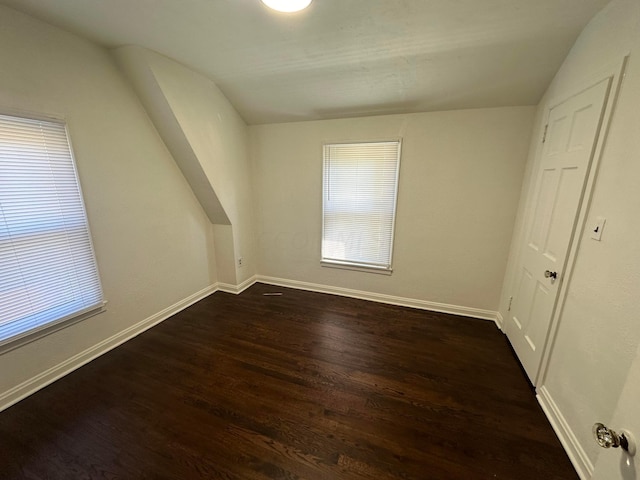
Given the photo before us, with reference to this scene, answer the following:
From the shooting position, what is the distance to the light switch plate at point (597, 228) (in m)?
1.28

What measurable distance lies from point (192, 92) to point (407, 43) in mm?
1868

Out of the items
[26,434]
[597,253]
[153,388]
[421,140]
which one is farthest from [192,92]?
[597,253]

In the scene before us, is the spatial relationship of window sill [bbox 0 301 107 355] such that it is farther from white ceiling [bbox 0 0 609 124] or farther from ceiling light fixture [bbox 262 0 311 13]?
ceiling light fixture [bbox 262 0 311 13]

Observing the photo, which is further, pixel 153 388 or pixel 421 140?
pixel 421 140

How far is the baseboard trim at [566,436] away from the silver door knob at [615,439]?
0.81m

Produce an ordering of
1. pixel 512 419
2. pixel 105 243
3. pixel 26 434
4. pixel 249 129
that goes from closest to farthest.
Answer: pixel 26 434 < pixel 512 419 < pixel 105 243 < pixel 249 129

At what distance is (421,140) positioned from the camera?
102 inches

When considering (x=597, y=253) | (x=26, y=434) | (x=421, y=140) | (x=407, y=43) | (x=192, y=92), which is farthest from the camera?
(x=421, y=140)

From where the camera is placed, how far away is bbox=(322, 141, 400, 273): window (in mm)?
2789

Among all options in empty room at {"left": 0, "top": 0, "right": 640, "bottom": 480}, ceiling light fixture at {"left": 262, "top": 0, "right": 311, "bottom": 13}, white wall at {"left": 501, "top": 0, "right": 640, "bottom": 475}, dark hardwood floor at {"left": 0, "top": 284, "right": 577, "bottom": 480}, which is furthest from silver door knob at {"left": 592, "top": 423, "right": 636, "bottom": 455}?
ceiling light fixture at {"left": 262, "top": 0, "right": 311, "bottom": 13}

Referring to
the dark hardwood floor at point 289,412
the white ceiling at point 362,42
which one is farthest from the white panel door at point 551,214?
the white ceiling at point 362,42

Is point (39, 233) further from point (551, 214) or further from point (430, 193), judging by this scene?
point (551, 214)

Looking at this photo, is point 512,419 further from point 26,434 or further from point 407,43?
point 26,434

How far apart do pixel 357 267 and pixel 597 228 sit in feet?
6.89
